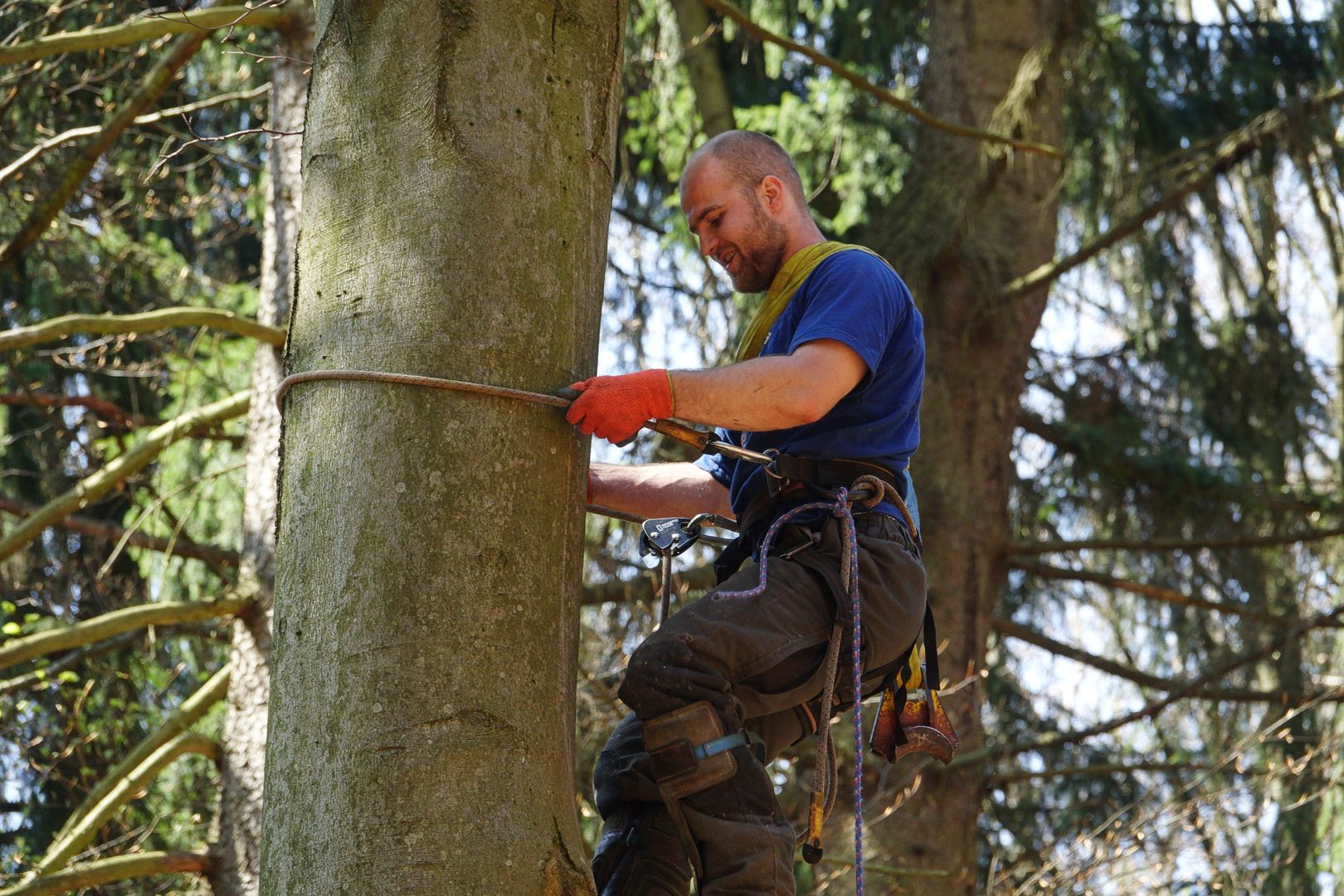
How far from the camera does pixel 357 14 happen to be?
2.31 m

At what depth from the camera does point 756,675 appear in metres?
2.68

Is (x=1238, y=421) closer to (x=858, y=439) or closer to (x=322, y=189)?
(x=858, y=439)

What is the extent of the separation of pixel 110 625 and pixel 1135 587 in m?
4.64

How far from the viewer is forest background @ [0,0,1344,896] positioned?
213 inches

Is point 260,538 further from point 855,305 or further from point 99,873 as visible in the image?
point 855,305

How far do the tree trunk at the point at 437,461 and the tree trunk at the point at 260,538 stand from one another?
260 centimetres

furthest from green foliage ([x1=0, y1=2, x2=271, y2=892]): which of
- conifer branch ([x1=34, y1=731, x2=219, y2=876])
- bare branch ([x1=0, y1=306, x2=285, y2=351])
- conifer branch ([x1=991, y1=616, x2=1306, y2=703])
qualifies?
conifer branch ([x1=991, y1=616, x2=1306, y2=703])

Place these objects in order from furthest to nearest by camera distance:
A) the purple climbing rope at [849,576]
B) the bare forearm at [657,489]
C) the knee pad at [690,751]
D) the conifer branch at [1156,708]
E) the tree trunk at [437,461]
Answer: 1. the conifer branch at [1156,708]
2. the bare forearm at [657,489]
3. the purple climbing rope at [849,576]
4. the knee pad at [690,751]
5. the tree trunk at [437,461]

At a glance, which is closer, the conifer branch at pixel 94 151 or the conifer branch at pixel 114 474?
the conifer branch at pixel 114 474

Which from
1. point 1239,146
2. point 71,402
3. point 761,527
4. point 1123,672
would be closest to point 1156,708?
point 1123,672

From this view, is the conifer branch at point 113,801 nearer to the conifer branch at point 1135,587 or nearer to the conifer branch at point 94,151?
the conifer branch at point 94,151

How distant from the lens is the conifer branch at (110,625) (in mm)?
4344

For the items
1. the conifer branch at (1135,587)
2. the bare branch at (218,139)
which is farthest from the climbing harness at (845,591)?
the conifer branch at (1135,587)

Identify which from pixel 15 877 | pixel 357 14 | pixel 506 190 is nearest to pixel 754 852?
pixel 506 190
